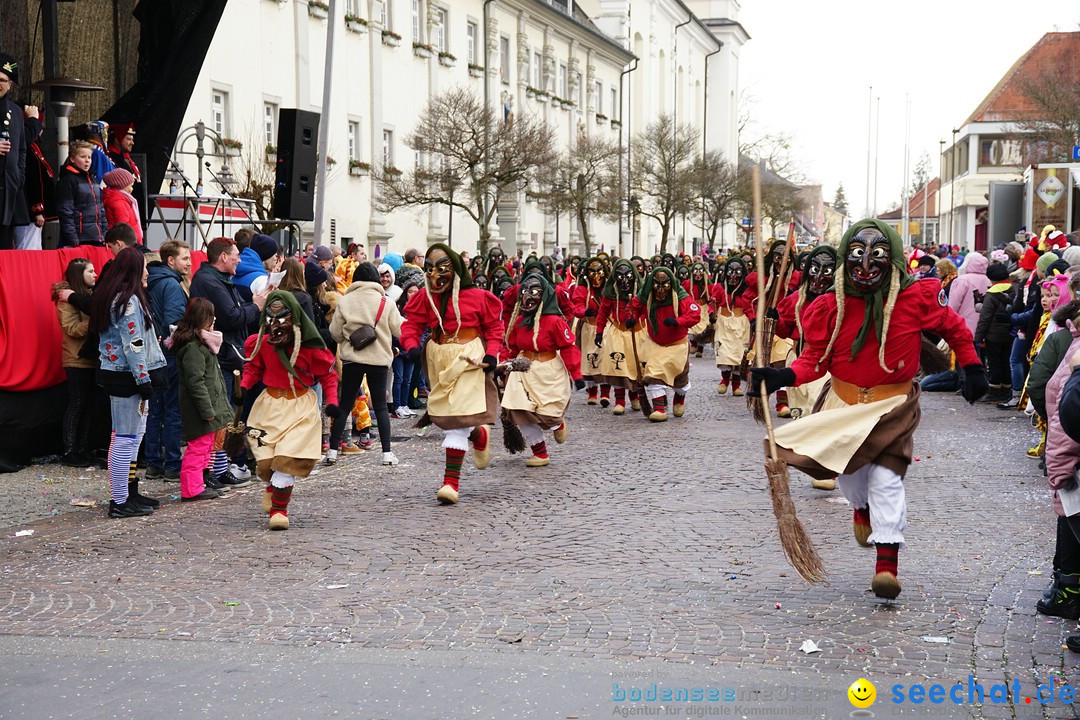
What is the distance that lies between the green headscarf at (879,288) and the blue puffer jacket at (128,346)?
16.6 feet

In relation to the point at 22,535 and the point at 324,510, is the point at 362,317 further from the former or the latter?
the point at 22,535

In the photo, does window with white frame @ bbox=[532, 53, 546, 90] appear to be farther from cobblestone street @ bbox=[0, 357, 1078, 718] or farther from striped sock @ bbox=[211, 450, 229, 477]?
striped sock @ bbox=[211, 450, 229, 477]

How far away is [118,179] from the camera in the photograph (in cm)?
1332

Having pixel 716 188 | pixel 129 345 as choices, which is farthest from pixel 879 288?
pixel 716 188

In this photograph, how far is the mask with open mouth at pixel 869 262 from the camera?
705 cm

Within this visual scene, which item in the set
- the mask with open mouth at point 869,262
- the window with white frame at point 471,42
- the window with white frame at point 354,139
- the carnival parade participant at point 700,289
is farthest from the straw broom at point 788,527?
the window with white frame at point 471,42

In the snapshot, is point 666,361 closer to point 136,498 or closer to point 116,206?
point 116,206

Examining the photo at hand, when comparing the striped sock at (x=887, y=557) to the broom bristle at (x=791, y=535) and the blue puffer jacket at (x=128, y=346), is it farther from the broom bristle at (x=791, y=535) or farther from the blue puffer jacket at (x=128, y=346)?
the blue puffer jacket at (x=128, y=346)

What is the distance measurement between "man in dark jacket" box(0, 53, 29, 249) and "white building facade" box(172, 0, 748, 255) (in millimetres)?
12545

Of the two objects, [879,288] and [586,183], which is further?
[586,183]

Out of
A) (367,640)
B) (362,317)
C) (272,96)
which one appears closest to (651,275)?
(362,317)

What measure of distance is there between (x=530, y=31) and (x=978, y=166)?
40869 millimetres

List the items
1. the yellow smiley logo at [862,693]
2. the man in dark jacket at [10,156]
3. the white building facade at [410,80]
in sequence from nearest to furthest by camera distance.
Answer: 1. the yellow smiley logo at [862,693]
2. the man in dark jacket at [10,156]
3. the white building facade at [410,80]

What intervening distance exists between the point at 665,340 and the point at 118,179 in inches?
256
